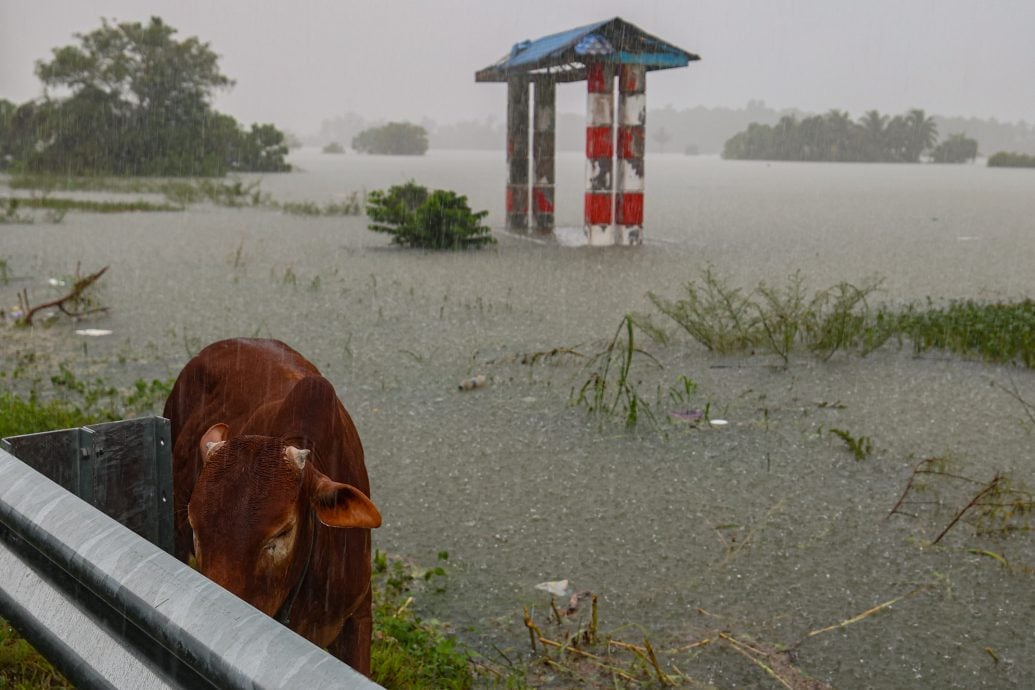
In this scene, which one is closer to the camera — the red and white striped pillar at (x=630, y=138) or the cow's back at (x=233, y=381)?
the cow's back at (x=233, y=381)

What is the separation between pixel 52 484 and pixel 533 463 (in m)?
3.85

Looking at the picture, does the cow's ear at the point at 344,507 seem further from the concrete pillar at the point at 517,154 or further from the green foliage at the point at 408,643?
the concrete pillar at the point at 517,154

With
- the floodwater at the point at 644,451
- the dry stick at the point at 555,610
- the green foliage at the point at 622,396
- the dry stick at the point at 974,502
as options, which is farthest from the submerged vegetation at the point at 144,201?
the dry stick at the point at 974,502

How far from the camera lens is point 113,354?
8117 mm

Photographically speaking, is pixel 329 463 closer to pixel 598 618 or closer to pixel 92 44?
pixel 598 618

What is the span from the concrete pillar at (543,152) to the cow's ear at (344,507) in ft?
48.7

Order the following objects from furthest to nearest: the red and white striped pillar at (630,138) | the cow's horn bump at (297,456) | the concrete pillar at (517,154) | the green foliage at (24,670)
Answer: the concrete pillar at (517,154)
the red and white striped pillar at (630,138)
the green foliage at (24,670)
the cow's horn bump at (297,456)

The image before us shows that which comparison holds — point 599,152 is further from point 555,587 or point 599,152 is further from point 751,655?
point 751,655

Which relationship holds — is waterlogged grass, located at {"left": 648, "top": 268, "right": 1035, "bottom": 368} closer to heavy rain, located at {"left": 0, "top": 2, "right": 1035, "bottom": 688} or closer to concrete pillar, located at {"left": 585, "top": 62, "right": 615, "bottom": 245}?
heavy rain, located at {"left": 0, "top": 2, "right": 1035, "bottom": 688}

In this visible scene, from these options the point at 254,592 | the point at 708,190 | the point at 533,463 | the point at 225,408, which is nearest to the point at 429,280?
the point at 533,463

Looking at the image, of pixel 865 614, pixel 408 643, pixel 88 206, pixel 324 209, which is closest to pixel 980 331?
pixel 865 614

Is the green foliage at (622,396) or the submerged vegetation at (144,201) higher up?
the submerged vegetation at (144,201)

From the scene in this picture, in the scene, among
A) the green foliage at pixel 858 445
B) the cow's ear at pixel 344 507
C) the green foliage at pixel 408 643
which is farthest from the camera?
the green foliage at pixel 858 445

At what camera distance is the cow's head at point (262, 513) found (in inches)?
94.0
